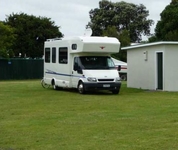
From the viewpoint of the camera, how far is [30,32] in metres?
63.8

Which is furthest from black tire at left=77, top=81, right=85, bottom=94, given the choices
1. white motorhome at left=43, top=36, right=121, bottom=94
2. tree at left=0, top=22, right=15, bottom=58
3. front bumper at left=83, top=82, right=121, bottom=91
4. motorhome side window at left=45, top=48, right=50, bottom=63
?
tree at left=0, top=22, right=15, bottom=58

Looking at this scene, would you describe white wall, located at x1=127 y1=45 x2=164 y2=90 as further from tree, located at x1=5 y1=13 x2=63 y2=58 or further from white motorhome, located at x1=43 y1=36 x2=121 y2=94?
tree, located at x1=5 y1=13 x2=63 y2=58

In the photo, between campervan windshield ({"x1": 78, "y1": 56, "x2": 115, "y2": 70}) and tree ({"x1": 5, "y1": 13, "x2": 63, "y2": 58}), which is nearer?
campervan windshield ({"x1": 78, "y1": 56, "x2": 115, "y2": 70})

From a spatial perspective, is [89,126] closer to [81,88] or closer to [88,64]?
[81,88]

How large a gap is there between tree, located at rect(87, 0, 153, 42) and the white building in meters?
49.3

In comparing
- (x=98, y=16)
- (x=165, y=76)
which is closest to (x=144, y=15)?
(x=98, y=16)

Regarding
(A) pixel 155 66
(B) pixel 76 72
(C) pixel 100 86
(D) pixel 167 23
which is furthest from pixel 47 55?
(D) pixel 167 23

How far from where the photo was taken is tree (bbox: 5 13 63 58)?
206ft

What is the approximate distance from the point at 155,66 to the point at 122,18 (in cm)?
5370

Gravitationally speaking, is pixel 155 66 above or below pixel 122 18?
below

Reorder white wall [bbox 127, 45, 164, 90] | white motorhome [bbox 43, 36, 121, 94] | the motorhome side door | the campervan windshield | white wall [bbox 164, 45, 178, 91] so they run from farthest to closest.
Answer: white wall [bbox 127, 45, 164, 90]
white wall [bbox 164, 45, 178, 91]
the motorhome side door
the campervan windshield
white motorhome [bbox 43, 36, 121, 94]

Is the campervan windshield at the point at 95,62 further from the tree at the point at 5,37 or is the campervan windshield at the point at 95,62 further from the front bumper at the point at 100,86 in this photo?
the tree at the point at 5,37

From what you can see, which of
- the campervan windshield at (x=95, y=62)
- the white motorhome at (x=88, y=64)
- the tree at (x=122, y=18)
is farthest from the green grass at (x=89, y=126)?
the tree at (x=122, y=18)

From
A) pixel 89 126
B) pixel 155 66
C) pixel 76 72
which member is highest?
pixel 155 66
